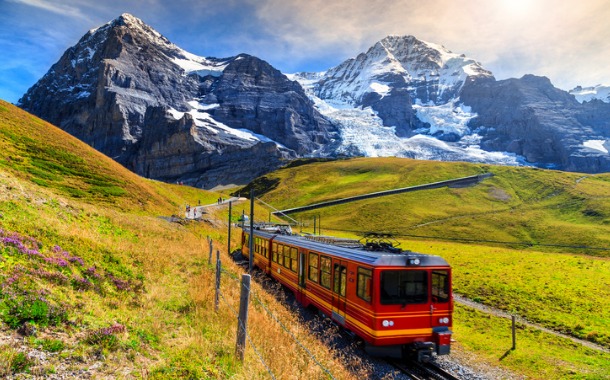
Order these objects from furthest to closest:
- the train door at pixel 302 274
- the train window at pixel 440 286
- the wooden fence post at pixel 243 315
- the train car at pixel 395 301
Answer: the train door at pixel 302 274, the train window at pixel 440 286, the train car at pixel 395 301, the wooden fence post at pixel 243 315

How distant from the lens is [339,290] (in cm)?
1501

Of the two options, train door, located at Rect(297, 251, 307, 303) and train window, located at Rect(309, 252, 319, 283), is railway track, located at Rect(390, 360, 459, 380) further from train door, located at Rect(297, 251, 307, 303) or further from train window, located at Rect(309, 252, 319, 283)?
train door, located at Rect(297, 251, 307, 303)

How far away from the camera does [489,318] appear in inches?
902

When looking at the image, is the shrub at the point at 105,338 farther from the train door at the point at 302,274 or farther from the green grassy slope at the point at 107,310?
the train door at the point at 302,274

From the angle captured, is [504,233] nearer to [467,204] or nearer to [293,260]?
[467,204]

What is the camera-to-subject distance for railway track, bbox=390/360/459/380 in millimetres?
12461

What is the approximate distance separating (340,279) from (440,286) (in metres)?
3.77

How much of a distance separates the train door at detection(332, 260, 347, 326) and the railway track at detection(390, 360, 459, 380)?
260cm

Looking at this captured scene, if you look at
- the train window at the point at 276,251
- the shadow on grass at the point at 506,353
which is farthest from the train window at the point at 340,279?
the train window at the point at 276,251

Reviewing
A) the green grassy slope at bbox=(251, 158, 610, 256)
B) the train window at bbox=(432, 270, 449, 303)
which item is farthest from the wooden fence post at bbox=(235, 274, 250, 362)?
the green grassy slope at bbox=(251, 158, 610, 256)

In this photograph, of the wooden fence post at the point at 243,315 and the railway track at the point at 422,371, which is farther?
the railway track at the point at 422,371

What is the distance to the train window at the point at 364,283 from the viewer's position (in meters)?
12.9

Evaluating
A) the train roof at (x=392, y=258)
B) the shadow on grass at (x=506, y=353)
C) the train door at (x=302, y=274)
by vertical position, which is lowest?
the shadow on grass at (x=506, y=353)

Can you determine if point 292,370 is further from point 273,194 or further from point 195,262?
point 273,194
